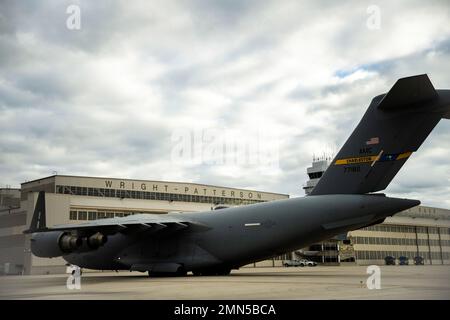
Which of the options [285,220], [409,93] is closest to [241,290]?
[285,220]

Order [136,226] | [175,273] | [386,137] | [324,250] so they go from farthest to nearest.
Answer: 1. [324,250]
2. [175,273]
3. [136,226]
4. [386,137]

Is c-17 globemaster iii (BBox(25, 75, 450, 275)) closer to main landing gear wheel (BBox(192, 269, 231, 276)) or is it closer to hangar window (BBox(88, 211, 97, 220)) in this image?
main landing gear wheel (BBox(192, 269, 231, 276))

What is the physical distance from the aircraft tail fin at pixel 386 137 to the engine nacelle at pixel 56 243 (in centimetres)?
1073

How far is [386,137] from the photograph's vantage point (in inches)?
646

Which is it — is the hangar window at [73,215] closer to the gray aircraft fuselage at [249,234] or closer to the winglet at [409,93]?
the gray aircraft fuselage at [249,234]

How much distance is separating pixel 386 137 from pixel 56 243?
47.6 ft

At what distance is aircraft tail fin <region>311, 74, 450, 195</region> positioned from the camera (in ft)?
48.8

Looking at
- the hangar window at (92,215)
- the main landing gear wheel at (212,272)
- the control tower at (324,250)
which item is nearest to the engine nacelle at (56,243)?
the main landing gear wheel at (212,272)

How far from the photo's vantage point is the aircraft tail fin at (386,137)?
1487 cm

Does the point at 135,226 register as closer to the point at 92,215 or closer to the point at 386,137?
the point at 386,137

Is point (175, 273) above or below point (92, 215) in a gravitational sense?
below
